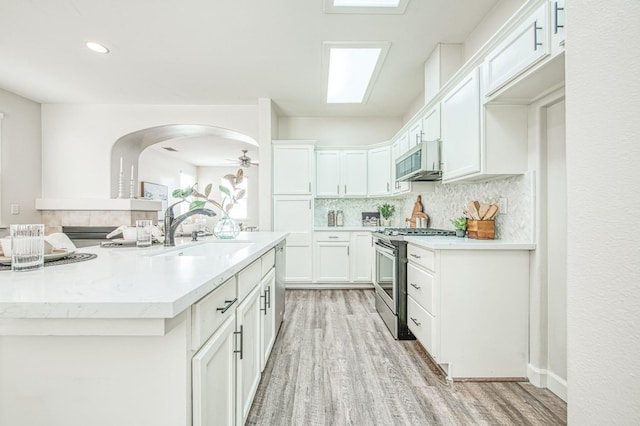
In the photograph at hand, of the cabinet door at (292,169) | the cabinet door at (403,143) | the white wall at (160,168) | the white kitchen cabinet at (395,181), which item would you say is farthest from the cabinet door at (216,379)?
the white wall at (160,168)

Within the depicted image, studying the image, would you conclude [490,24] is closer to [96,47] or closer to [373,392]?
[373,392]

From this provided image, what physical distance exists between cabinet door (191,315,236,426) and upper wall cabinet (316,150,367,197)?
3520 mm

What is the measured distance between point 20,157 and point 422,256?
5.30 meters

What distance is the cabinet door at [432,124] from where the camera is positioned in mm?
2637

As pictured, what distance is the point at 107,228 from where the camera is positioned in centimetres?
417

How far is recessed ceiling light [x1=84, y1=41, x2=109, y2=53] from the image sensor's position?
9.09ft

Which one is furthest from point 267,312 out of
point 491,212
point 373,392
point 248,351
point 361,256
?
point 361,256

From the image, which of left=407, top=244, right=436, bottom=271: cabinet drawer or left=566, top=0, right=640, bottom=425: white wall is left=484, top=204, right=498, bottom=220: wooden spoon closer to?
left=407, top=244, right=436, bottom=271: cabinet drawer

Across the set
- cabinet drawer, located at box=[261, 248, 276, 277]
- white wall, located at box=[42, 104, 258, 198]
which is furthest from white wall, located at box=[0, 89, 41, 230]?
cabinet drawer, located at box=[261, 248, 276, 277]

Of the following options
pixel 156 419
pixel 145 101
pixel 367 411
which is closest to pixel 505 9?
pixel 367 411

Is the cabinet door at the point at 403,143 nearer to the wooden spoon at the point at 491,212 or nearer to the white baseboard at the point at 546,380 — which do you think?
the wooden spoon at the point at 491,212

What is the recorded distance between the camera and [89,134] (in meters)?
4.22

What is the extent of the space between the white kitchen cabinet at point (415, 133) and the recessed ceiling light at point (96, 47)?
3334mm

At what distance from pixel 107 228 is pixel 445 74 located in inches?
191
